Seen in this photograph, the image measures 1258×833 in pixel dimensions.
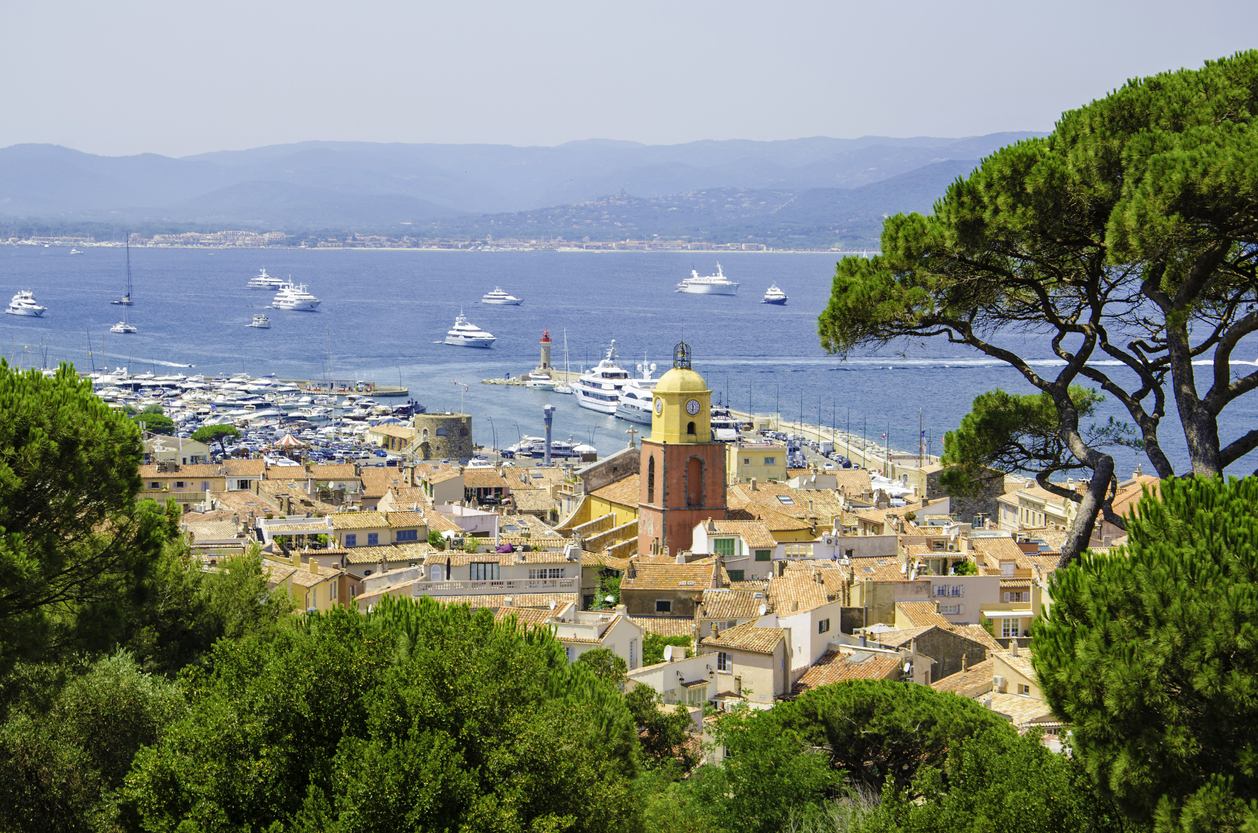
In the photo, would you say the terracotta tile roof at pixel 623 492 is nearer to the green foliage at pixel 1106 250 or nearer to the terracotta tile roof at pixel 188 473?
the terracotta tile roof at pixel 188 473

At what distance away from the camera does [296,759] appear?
9102mm

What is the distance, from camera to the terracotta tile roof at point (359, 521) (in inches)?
1162

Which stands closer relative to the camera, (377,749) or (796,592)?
(377,749)

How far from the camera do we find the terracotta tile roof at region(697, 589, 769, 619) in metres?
22.0

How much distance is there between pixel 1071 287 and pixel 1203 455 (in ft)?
5.65

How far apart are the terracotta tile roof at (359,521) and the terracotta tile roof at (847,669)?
12400 millimetres

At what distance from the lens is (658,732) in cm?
1664

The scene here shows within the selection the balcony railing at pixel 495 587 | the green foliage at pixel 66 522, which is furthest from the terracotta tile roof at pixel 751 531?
the green foliage at pixel 66 522

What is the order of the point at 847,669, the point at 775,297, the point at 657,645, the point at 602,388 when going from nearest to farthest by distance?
the point at 847,669 → the point at 657,645 → the point at 602,388 → the point at 775,297

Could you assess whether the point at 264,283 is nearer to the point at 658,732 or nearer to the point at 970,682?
the point at 970,682

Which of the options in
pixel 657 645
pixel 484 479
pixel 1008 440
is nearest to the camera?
pixel 1008 440

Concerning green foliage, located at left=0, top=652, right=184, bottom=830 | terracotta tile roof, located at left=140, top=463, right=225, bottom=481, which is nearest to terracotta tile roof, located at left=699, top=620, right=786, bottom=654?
green foliage, located at left=0, top=652, right=184, bottom=830

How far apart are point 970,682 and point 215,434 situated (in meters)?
49.9

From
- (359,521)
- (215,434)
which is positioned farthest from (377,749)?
(215,434)
